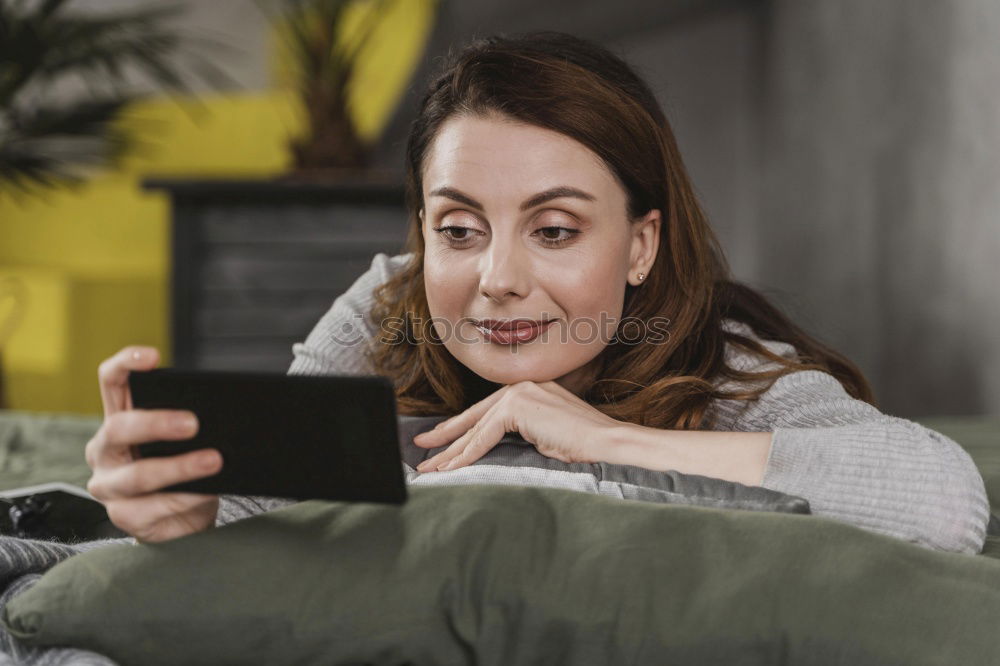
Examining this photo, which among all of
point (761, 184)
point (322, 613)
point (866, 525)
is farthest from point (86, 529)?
point (761, 184)

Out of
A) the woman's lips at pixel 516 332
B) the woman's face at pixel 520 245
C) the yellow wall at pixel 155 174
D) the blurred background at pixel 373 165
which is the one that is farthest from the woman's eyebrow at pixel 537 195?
the yellow wall at pixel 155 174

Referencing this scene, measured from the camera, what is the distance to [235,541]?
706mm

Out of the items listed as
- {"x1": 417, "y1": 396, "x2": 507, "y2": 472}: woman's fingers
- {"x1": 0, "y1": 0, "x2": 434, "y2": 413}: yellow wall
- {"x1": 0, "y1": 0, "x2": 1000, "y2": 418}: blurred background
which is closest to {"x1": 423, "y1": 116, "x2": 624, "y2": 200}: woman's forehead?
{"x1": 417, "y1": 396, "x2": 507, "y2": 472}: woman's fingers

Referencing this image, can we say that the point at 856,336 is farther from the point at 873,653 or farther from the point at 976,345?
the point at 873,653

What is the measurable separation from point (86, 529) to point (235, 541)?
0.56 meters

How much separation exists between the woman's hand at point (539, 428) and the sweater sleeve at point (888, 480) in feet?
0.53

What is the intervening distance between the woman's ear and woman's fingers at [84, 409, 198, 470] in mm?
639

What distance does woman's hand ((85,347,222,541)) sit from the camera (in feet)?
2.43

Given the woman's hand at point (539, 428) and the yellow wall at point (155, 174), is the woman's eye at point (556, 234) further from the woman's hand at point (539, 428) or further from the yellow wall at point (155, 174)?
the yellow wall at point (155, 174)

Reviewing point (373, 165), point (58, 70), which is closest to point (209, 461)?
point (58, 70)

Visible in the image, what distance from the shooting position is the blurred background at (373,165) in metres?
2.48

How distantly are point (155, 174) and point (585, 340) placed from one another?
3.48 metres

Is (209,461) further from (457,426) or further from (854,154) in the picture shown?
(854,154)

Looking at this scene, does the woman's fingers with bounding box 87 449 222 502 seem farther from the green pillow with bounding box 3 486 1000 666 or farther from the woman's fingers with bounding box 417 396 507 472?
the woman's fingers with bounding box 417 396 507 472
